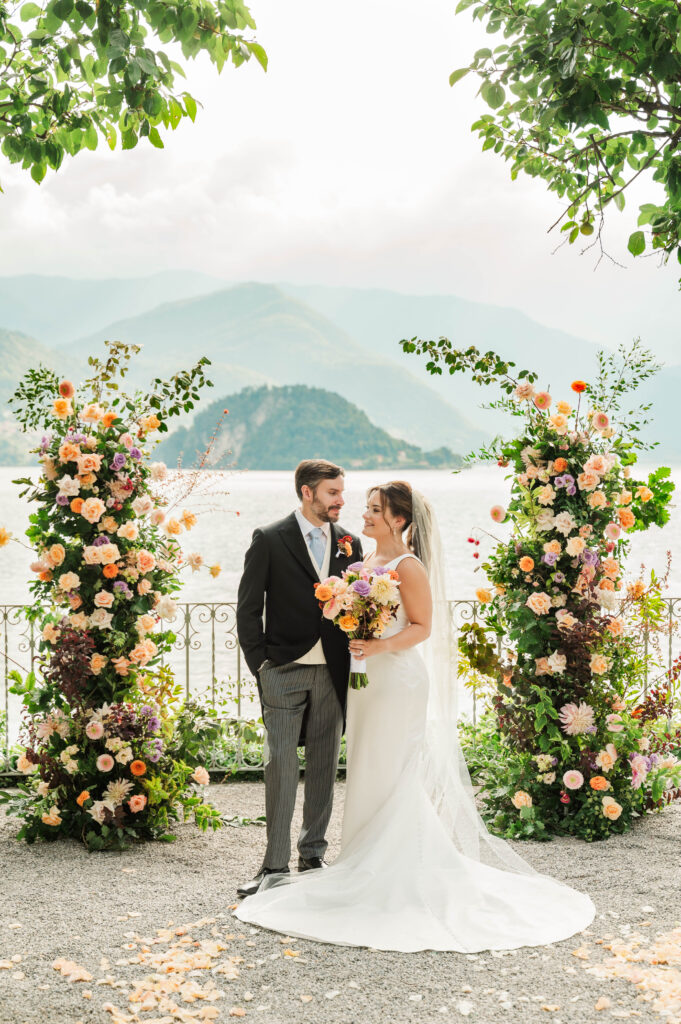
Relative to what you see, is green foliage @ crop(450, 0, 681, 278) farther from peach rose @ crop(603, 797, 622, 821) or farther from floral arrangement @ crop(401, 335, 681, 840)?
peach rose @ crop(603, 797, 622, 821)

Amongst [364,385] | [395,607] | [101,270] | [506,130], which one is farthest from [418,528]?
[101,270]

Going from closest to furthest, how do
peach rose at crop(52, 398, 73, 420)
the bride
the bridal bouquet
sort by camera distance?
1. the bride
2. the bridal bouquet
3. peach rose at crop(52, 398, 73, 420)

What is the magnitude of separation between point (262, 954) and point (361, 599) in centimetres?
152

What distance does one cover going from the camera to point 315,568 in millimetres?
4629

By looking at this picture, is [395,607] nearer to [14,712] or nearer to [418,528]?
[418,528]

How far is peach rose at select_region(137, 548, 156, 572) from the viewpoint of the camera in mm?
5113

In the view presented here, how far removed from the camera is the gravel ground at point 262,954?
3277mm

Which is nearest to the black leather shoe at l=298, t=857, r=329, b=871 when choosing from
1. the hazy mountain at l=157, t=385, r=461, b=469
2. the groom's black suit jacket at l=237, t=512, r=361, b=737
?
the groom's black suit jacket at l=237, t=512, r=361, b=737

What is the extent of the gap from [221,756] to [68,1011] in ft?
12.0

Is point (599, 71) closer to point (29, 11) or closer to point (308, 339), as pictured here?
point (29, 11)

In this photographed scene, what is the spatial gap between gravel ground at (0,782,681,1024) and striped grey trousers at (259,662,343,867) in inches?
15.1

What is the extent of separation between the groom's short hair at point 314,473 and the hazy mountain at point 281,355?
5677 cm

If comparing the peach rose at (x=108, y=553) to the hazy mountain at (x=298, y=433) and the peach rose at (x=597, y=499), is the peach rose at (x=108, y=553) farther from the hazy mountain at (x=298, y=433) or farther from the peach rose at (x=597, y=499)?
the hazy mountain at (x=298, y=433)

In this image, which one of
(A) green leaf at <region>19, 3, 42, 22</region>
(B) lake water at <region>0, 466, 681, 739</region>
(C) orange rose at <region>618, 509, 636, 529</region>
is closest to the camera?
(A) green leaf at <region>19, 3, 42, 22</region>
